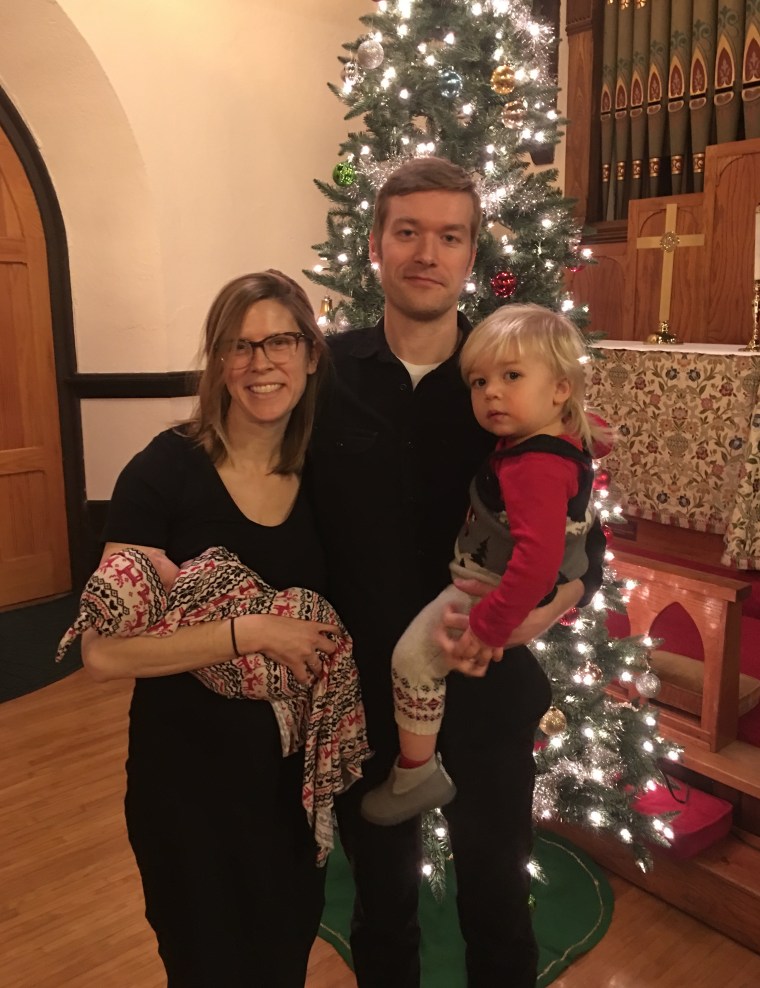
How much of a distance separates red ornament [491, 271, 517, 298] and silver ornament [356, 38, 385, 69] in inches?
27.1

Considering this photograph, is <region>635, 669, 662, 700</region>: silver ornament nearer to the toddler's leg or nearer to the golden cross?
the toddler's leg

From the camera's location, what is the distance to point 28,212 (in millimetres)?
4008

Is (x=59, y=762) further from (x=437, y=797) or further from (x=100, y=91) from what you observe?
(x=100, y=91)

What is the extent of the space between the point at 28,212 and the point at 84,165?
1.25 feet

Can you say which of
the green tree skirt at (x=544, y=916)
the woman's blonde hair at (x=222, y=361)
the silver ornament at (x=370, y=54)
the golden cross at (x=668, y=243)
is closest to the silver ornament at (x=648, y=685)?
the green tree skirt at (x=544, y=916)

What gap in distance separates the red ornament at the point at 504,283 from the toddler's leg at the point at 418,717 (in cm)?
113

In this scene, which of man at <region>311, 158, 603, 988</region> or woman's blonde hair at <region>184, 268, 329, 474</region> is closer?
woman's blonde hair at <region>184, 268, 329, 474</region>

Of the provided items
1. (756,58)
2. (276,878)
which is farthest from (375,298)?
(756,58)

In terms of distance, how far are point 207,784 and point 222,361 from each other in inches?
26.5

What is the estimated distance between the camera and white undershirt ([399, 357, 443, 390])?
1502 millimetres

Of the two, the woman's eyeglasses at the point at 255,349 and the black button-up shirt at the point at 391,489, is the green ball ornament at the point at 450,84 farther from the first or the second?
the woman's eyeglasses at the point at 255,349

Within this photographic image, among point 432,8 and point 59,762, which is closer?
point 432,8

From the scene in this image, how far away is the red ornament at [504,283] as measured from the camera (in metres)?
2.25

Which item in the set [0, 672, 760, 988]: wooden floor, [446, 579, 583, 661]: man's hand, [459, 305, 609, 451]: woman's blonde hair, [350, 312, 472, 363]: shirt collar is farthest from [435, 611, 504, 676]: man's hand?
[0, 672, 760, 988]: wooden floor
